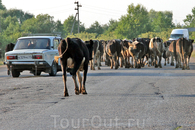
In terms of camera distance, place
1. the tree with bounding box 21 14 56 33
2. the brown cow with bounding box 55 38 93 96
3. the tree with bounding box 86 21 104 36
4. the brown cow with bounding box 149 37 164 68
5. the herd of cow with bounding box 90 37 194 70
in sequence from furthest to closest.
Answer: the tree with bounding box 86 21 104 36 < the tree with bounding box 21 14 56 33 < the brown cow with bounding box 149 37 164 68 < the herd of cow with bounding box 90 37 194 70 < the brown cow with bounding box 55 38 93 96

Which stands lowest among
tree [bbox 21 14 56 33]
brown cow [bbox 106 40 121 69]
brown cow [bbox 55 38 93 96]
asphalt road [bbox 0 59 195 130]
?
asphalt road [bbox 0 59 195 130]

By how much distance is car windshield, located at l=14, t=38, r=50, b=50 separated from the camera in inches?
738

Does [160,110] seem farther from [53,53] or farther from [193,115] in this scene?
[53,53]

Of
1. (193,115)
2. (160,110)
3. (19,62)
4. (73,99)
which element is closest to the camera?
(193,115)

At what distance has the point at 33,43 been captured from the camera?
18859 mm

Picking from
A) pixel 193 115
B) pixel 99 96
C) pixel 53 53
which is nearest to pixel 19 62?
pixel 53 53

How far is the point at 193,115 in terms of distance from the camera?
8234 mm

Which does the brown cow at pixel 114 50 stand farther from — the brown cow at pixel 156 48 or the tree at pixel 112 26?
the tree at pixel 112 26

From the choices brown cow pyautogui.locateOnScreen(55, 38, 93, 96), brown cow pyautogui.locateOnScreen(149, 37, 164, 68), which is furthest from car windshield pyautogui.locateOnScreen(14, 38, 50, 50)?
brown cow pyautogui.locateOnScreen(149, 37, 164, 68)

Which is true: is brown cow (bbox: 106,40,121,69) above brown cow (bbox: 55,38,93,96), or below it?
below

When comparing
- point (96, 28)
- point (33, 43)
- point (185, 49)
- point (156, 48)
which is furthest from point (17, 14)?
point (33, 43)

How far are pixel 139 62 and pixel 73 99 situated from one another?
15.9 metres

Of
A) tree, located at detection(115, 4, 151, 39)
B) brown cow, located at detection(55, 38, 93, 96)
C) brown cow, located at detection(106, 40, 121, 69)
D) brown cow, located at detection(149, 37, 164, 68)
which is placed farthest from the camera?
tree, located at detection(115, 4, 151, 39)

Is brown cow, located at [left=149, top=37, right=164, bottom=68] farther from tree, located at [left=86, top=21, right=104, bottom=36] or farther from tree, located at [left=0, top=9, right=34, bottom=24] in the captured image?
tree, located at [left=86, top=21, right=104, bottom=36]
